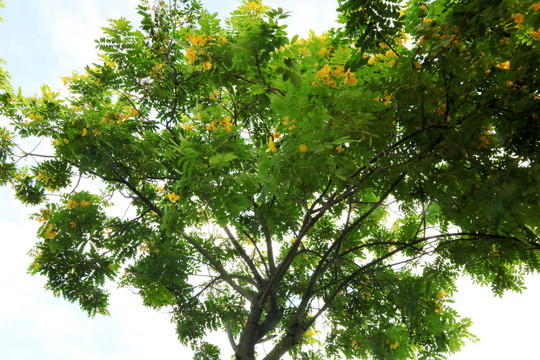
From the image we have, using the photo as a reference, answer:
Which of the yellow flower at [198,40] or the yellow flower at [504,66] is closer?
the yellow flower at [504,66]

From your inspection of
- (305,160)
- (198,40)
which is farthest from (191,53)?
(305,160)

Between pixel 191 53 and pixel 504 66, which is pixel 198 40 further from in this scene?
pixel 504 66

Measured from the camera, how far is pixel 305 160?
2500 mm

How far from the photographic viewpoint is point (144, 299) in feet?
24.3

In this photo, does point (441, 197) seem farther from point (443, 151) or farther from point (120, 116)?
point (120, 116)

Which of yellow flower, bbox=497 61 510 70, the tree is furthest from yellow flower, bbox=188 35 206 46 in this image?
yellow flower, bbox=497 61 510 70

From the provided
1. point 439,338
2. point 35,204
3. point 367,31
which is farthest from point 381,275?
point 35,204

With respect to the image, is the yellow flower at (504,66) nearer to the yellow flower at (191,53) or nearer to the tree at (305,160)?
the tree at (305,160)

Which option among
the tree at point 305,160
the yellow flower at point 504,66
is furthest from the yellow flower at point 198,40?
the yellow flower at point 504,66

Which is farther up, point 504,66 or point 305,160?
point 504,66

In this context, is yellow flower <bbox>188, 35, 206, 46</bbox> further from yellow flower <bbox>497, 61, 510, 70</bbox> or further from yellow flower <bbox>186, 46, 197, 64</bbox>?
yellow flower <bbox>497, 61, 510, 70</bbox>

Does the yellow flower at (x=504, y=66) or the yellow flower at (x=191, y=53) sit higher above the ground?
the yellow flower at (x=191, y=53)

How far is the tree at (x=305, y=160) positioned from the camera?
258cm

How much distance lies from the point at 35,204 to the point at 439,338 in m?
7.84
